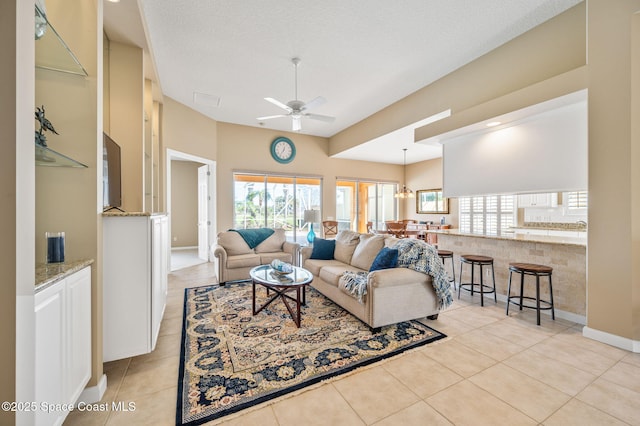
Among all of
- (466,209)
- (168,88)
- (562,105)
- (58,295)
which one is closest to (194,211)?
(168,88)

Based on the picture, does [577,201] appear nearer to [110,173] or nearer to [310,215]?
[310,215]

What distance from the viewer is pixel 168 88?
4.61 m

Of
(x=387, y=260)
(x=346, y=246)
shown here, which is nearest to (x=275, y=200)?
(x=346, y=246)

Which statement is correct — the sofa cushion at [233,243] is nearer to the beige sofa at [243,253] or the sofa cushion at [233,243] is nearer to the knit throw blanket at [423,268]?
the beige sofa at [243,253]

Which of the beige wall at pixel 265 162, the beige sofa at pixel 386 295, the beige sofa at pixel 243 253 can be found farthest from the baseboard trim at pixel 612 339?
the beige wall at pixel 265 162

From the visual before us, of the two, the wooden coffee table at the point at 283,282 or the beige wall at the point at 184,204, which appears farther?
the beige wall at the point at 184,204

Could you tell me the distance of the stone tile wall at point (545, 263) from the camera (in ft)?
9.52

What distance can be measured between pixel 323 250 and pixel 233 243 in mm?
1653

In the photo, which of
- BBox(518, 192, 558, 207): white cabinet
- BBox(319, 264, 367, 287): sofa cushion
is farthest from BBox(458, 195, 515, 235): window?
BBox(319, 264, 367, 287): sofa cushion

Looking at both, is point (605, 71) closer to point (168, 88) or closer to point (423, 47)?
point (423, 47)

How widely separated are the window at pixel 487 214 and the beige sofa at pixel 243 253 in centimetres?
430

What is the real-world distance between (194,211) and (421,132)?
7474 mm

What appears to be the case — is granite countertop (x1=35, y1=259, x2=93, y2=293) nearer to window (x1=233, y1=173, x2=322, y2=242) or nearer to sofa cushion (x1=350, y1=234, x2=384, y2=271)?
sofa cushion (x1=350, y1=234, x2=384, y2=271)

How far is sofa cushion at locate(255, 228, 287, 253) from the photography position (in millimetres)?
4766
